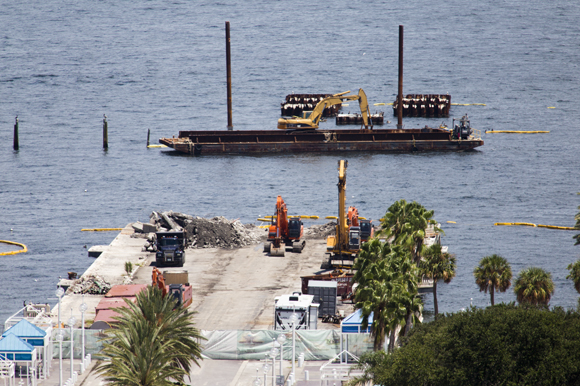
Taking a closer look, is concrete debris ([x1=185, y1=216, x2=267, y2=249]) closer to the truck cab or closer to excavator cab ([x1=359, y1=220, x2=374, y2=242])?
the truck cab

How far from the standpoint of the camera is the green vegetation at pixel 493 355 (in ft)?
117

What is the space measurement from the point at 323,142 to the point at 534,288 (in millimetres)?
82244

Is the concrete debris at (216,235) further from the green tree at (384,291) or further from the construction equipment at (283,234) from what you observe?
the green tree at (384,291)

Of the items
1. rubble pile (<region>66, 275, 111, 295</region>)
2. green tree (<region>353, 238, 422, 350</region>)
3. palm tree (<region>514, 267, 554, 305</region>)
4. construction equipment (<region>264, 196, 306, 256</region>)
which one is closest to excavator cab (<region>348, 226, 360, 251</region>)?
construction equipment (<region>264, 196, 306, 256</region>)

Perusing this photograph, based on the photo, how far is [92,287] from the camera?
199 feet

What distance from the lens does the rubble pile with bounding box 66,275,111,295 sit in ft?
198

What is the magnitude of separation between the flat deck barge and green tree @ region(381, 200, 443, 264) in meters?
77.8

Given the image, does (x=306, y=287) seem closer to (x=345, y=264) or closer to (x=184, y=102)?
(x=345, y=264)

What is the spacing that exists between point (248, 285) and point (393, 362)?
25.3 metres

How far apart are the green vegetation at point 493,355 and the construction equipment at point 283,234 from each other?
31619 millimetres

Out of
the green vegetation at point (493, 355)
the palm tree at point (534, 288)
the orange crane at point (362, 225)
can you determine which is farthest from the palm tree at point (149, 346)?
the orange crane at point (362, 225)

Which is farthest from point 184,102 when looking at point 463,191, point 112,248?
point 112,248

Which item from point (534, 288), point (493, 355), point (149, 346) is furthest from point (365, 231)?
point (149, 346)

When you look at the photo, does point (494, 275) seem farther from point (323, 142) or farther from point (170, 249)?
point (323, 142)
